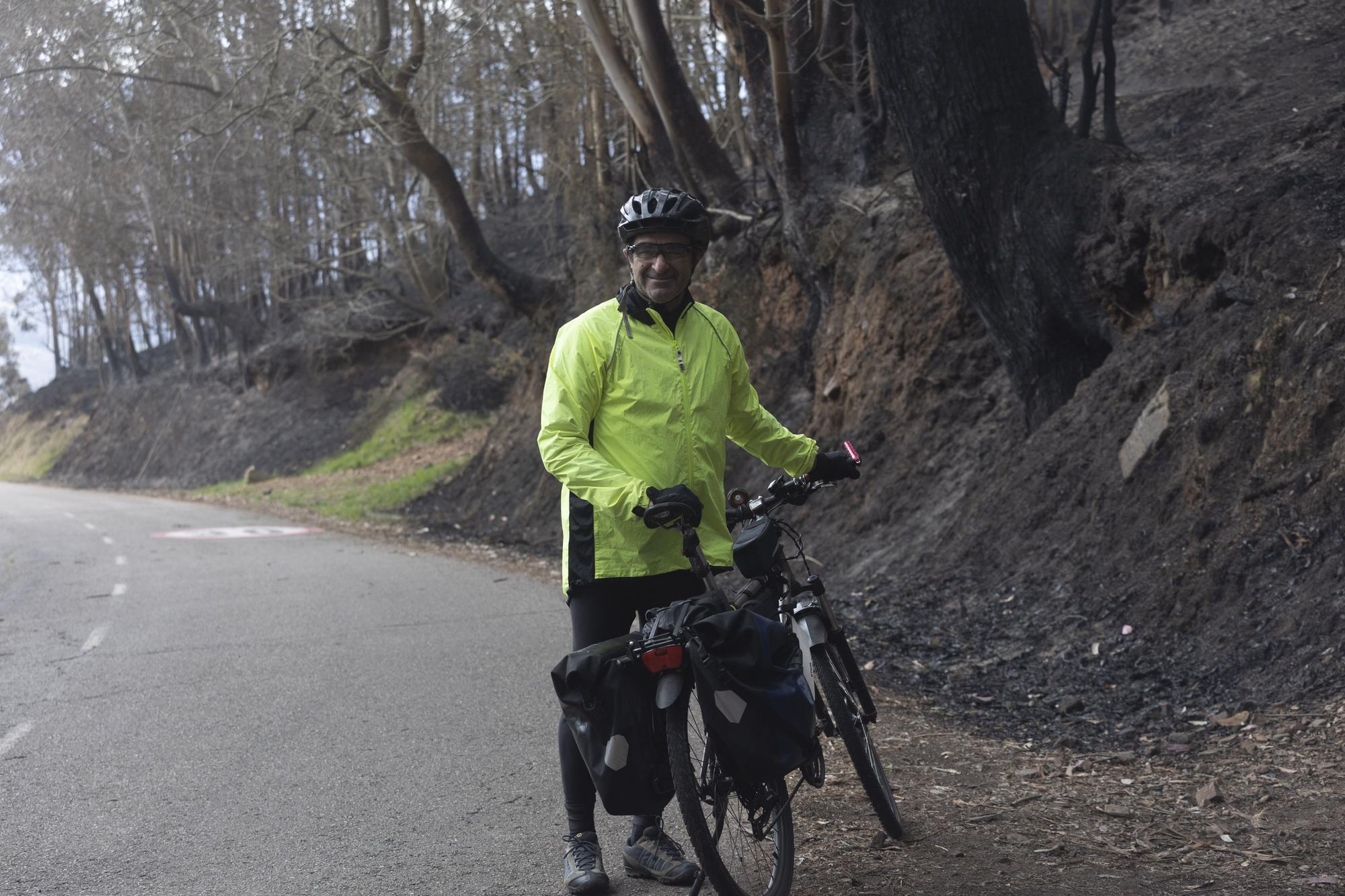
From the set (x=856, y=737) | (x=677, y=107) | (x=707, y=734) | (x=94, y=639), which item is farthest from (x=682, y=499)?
(x=677, y=107)

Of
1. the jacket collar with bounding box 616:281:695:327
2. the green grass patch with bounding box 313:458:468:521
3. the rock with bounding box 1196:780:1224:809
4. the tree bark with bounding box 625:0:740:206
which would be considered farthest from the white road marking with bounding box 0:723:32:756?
the green grass patch with bounding box 313:458:468:521

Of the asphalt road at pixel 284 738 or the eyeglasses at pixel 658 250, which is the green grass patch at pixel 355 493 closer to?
the asphalt road at pixel 284 738

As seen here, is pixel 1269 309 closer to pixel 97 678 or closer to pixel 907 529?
pixel 907 529

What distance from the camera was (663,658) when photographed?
3.88 metres

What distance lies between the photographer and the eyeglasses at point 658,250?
4.28 meters

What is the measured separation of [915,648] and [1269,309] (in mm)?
2911

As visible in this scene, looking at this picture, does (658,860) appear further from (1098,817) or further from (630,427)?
(1098,817)

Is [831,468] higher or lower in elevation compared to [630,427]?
lower

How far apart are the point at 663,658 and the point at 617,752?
32 centimetres

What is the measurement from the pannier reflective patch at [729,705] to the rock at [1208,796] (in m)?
2.31

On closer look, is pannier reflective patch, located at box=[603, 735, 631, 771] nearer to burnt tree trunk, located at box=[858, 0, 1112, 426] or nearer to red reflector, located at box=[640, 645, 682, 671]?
red reflector, located at box=[640, 645, 682, 671]

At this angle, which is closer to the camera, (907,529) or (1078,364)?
(1078,364)

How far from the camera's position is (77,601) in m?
12.3

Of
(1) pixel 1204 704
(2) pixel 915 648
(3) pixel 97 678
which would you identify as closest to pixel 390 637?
(3) pixel 97 678
